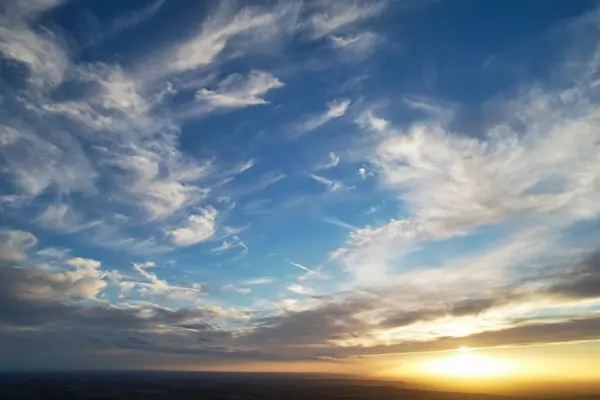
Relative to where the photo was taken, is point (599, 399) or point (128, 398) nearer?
point (128, 398)

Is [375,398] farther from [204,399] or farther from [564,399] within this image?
[564,399]

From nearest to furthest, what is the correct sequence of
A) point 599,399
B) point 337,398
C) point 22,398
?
point 22,398 < point 337,398 < point 599,399

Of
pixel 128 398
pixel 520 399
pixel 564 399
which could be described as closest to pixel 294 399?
pixel 128 398

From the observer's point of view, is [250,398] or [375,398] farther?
[375,398]

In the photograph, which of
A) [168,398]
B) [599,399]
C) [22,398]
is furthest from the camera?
[599,399]

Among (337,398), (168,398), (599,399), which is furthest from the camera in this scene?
(599,399)

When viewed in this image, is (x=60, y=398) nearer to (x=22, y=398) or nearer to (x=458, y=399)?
(x=22, y=398)

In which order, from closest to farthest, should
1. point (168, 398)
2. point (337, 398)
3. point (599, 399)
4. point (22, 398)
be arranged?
1. point (22, 398)
2. point (168, 398)
3. point (337, 398)
4. point (599, 399)

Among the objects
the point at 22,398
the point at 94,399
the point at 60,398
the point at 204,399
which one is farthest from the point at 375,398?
the point at 22,398

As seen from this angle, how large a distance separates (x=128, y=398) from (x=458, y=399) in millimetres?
149327

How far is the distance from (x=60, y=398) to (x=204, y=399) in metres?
54.4

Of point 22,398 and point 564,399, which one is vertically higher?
point 22,398

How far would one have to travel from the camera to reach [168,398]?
529 ft

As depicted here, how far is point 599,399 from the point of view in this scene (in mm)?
190125
